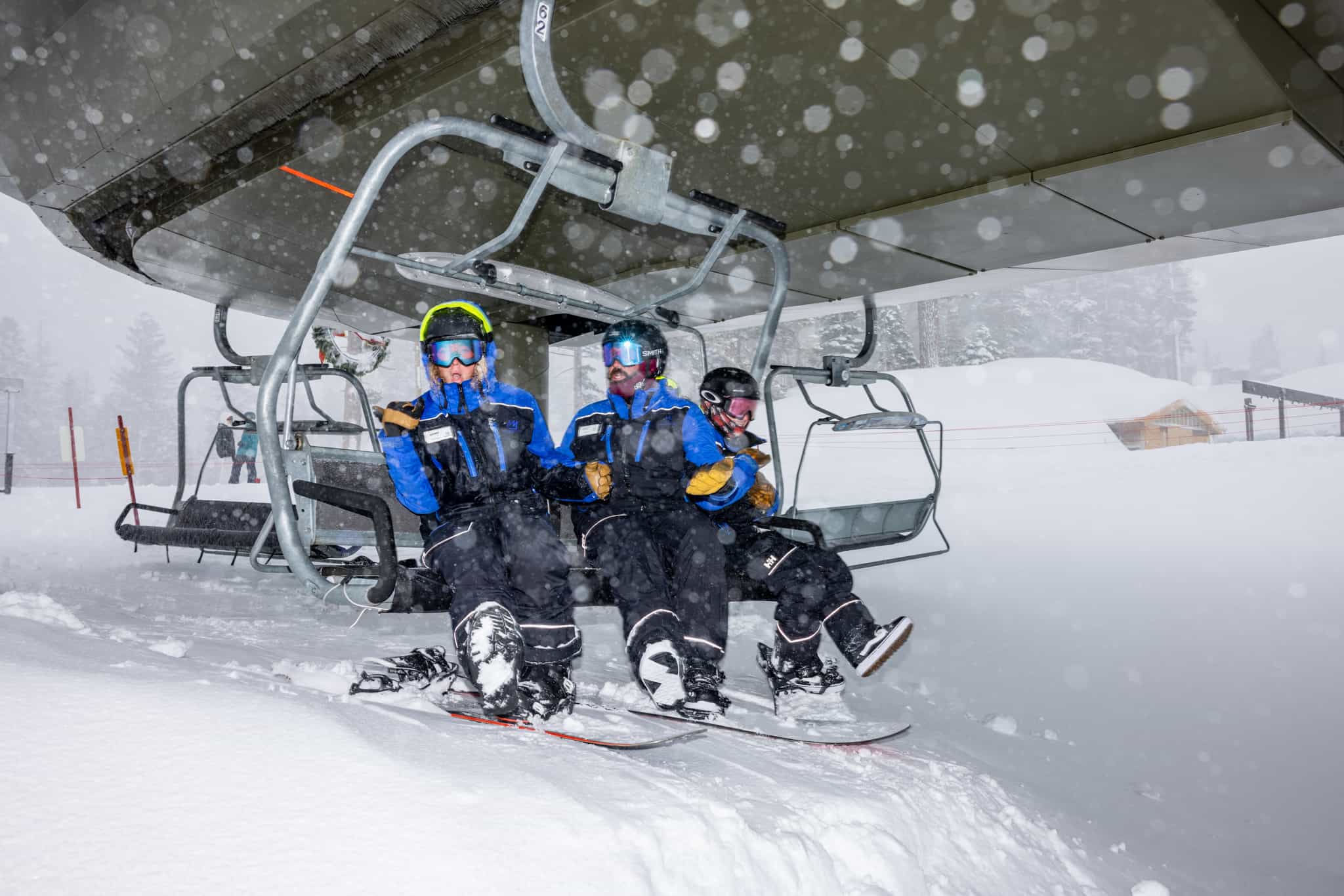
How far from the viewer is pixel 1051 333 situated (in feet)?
106

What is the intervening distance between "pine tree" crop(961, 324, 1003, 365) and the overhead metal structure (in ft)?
79.3

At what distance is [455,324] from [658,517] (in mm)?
1080

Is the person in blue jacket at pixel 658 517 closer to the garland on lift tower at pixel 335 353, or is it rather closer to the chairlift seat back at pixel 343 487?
the chairlift seat back at pixel 343 487

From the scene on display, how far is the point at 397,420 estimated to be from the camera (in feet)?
9.32

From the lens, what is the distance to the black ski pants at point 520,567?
→ 8.68 feet

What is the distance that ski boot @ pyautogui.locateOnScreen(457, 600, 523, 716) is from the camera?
2326mm

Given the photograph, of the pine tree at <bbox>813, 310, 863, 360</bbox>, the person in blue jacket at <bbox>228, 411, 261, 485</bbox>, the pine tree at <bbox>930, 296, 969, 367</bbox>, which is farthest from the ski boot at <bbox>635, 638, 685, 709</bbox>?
the pine tree at <bbox>930, 296, 969, 367</bbox>

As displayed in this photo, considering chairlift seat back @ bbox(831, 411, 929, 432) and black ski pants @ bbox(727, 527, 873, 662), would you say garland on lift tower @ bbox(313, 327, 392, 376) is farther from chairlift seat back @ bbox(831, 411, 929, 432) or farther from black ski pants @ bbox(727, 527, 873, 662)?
black ski pants @ bbox(727, 527, 873, 662)

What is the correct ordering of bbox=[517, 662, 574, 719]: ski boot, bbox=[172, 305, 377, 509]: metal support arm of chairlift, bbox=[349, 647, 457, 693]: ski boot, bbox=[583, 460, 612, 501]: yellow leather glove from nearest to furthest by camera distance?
bbox=[517, 662, 574, 719]: ski boot → bbox=[349, 647, 457, 693]: ski boot → bbox=[583, 460, 612, 501]: yellow leather glove → bbox=[172, 305, 377, 509]: metal support arm of chairlift

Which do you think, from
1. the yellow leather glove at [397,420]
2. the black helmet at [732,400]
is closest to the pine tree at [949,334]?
the black helmet at [732,400]

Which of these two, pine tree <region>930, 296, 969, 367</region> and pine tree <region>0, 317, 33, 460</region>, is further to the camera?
pine tree <region>0, 317, 33, 460</region>

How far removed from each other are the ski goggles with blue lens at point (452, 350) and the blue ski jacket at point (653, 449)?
25.9 inches

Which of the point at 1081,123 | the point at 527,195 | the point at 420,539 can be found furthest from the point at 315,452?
the point at 1081,123

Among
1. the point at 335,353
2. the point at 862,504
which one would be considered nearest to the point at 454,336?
the point at 862,504
